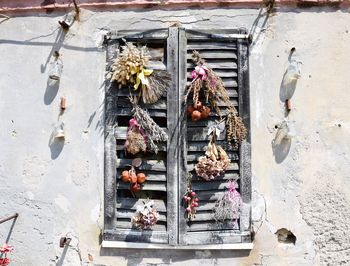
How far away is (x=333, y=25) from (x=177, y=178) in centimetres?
185

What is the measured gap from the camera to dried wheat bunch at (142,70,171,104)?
4543 mm

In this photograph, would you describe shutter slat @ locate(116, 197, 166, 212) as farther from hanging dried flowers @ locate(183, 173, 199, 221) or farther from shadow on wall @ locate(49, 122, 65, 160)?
shadow on wall @ locate(49, 122, 65, 160)

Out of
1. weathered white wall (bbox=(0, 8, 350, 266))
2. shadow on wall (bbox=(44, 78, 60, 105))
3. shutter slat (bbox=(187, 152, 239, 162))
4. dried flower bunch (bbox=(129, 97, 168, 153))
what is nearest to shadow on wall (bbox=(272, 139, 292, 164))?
weathered white wall (bbox=(0, 8, 350, 266))

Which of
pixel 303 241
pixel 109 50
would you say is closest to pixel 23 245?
pixel 109 50

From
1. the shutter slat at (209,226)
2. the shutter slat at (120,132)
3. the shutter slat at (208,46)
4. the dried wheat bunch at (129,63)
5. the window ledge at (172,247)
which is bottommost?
the window ledge at (172,247)

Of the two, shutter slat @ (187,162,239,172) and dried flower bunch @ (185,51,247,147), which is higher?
dried flower bunch @ (185,51,247,147)

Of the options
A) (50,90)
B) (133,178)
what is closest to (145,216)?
(133,178)

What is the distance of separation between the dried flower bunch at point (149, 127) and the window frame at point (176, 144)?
11cm

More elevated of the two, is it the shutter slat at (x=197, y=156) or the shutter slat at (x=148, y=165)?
the shutter slat at (x=197, y=156)

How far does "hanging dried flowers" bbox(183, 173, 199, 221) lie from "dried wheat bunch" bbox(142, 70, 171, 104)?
0.71 metres

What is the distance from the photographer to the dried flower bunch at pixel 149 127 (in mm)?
4531

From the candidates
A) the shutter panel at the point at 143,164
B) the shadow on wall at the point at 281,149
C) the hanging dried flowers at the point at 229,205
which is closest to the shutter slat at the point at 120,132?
the shutter panel at the point at 143,164

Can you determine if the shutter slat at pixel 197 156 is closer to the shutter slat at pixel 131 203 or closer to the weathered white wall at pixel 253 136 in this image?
the weathered white wall at pixel 253 136

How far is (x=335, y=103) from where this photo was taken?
15.2 ft
